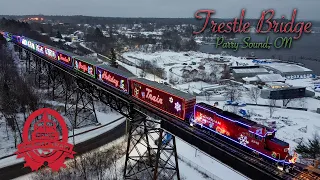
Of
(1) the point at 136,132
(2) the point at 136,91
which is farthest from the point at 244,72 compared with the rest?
(2) the point at 136,91

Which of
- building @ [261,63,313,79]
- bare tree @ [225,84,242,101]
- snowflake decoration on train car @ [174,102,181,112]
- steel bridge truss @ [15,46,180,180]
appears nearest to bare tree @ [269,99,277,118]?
bare tree @ [225,84,242,101]

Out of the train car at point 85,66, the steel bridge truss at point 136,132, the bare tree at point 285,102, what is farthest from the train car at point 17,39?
the bare tree at point 285,102

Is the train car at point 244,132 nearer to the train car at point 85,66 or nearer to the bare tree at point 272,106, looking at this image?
the train car at point 85,66

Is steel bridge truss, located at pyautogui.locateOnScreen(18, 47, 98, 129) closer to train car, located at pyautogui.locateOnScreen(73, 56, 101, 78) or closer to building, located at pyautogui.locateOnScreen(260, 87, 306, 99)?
train car, located at pyautogui.locateOnScreen(73, 56, 101, 78)

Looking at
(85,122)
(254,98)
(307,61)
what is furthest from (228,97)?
(307,61)

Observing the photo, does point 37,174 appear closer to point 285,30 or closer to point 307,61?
point 285,30

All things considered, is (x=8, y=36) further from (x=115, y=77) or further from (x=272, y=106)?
(x=272, y=106)
